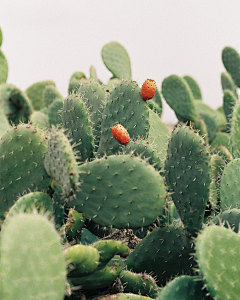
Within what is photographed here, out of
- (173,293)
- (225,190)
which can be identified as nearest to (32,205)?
(173,293)

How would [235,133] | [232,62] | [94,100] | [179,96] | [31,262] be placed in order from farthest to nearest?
[232,62], [179,96], [235,133], [94,100], [31,262]

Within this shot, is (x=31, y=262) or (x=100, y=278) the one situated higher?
(x=31, y=262)

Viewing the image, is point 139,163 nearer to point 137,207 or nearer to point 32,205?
point 137,207

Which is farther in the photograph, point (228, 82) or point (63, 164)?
point (228, 82)

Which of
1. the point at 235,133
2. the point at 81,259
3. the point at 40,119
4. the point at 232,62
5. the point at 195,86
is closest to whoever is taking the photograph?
the point at 81,259

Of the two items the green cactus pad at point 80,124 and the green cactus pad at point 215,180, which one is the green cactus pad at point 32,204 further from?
the green cactus pad at point 215,180

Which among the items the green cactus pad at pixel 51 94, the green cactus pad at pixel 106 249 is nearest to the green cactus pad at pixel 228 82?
the green cactus pad at pixel 51 94

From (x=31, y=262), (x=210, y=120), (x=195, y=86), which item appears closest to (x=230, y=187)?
(x=31, y=262)

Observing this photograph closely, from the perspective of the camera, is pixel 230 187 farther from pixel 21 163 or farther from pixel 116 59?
pixel 116 59
